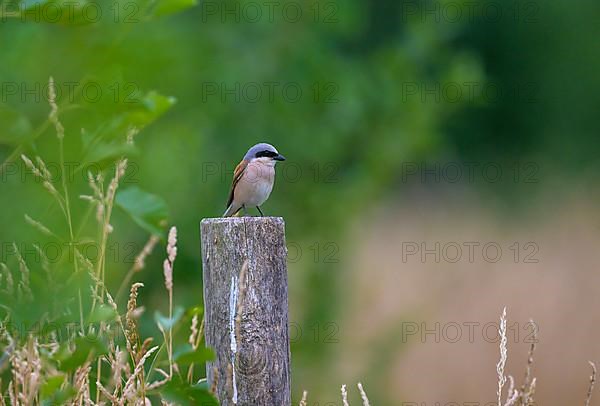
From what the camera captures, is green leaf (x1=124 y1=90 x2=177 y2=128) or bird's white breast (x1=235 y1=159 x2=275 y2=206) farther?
bird's white breast (x1=235 y1=159 x2=275 y2=206)

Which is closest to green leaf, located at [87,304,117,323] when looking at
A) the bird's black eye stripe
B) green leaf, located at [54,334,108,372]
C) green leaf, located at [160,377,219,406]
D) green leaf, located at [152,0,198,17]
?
green leaf, located at [54,334,108,372]

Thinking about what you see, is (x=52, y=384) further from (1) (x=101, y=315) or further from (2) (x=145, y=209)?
(2) (x=145, y=209)

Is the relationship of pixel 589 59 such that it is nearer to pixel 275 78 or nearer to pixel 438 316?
pixel 438 316

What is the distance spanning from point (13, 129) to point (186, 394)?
3.38ft

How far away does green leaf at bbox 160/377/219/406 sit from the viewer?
2453 mm

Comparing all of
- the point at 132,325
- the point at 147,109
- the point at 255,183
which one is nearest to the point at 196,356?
the point at 132,325

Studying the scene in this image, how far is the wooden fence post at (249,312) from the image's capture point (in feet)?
10.4

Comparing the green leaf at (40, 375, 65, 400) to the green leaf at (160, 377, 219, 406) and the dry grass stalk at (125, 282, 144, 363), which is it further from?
the dry grass stalk at (125, 282, 144, 363)

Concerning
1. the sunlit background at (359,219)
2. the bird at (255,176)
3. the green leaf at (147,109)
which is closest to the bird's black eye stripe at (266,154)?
the bird at (255,176)

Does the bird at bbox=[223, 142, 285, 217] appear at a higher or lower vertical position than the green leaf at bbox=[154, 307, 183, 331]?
higher

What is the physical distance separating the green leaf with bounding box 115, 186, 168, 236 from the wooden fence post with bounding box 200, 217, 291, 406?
74 centimetres

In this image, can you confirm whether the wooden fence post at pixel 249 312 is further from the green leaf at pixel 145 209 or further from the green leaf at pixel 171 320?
the green leaf at pixel 145 209

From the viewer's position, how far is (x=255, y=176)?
5.49 metres

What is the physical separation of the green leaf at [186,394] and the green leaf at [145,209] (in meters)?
0.43
